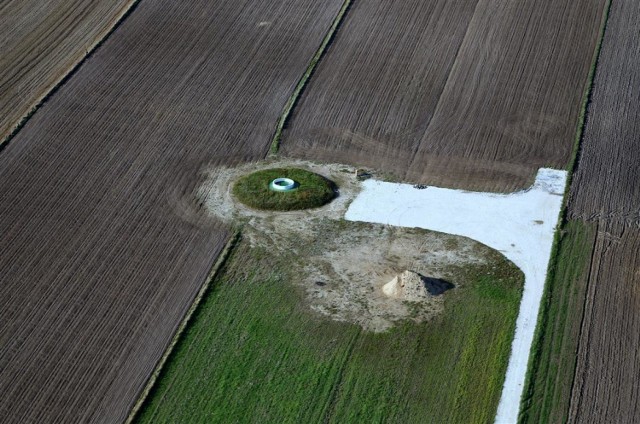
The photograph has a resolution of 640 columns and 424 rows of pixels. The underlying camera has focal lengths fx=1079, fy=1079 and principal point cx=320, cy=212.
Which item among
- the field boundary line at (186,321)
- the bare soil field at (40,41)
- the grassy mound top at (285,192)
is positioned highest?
the bare soil field at (40,41)

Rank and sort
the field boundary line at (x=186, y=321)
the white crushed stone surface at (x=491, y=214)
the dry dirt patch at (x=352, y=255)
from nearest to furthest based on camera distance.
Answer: the field boundary line at (x=186, y=321), the dry dirt patch at (x=352, y=255), the white crushed stone surface at (x=491, y=214)

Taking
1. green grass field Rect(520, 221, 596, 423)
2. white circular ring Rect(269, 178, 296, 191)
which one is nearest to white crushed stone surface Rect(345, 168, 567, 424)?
green grass field Rect(520, 221, 596, 423)

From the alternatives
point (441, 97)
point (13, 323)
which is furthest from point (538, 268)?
point (13, 323)

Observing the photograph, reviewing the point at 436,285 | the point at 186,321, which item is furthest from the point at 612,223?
the point at 186,321

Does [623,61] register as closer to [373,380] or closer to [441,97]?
[441,97]

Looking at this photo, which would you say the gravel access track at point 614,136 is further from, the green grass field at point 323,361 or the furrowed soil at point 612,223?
the green grass field at point 323,361

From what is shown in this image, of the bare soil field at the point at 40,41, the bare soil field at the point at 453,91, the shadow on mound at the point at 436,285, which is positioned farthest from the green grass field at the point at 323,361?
the bare soil field at the point at 40,41

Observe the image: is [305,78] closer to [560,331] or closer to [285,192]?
[285,192]
